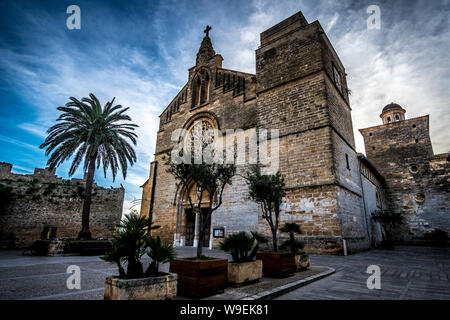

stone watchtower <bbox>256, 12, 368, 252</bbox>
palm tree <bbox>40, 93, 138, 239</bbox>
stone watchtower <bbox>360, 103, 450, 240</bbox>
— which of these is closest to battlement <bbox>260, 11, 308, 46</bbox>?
stone watchtower <bbox>256, 12, 368, 252</bbox>

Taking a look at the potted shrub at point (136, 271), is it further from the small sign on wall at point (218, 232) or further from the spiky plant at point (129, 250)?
the small sign on wall at point (218, 232)

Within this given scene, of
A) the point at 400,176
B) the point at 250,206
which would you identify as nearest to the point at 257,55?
the point at 250,206

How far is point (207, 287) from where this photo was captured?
3.29 meters

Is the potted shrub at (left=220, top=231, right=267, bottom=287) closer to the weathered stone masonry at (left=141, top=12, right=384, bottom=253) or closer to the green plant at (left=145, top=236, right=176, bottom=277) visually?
the green plant at (left=145, top=236, right=176, bottom=277)

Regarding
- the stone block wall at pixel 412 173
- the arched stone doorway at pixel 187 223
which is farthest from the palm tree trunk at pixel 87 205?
the stone block wall at pixel 412 173

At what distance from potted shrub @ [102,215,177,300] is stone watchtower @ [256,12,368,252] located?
297 inches

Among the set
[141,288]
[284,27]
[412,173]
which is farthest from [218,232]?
[412,173]

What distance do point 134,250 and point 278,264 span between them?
10.0 ft

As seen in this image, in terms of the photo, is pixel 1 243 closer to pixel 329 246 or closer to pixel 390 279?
pixel 329 246

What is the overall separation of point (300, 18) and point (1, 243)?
67.4ft

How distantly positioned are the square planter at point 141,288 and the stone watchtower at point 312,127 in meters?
7.55

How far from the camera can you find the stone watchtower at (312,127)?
362 inches

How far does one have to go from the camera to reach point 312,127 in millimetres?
10305

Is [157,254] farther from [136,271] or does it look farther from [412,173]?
[412,173]
